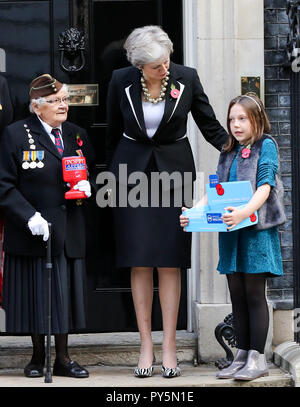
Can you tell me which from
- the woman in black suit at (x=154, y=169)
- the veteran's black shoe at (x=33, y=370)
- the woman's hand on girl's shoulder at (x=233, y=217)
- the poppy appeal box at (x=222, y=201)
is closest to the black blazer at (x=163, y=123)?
the woman in black suit at (x=154, y=169)

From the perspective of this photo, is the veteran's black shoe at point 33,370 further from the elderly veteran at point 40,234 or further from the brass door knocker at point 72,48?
the brass door knocker at point 72,48

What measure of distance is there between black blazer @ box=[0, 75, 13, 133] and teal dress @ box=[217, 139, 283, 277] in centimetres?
153

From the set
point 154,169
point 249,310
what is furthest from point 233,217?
point 154,169

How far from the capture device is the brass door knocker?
7.10 m

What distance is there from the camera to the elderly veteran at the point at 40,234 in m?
6.17

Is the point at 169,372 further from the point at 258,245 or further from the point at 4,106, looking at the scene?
the point at 4,106

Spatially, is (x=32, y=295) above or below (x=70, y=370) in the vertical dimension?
above

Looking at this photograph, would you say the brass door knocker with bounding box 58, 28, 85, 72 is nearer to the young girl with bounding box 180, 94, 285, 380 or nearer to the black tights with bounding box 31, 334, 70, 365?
the young girl with bounding box 180, 94, 285, 380

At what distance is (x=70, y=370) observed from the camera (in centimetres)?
629

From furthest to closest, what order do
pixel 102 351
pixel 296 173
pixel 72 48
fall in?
pixel 72 48 → pixel 102 351 → pixel 296 173

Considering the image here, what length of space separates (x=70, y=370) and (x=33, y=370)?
23cm

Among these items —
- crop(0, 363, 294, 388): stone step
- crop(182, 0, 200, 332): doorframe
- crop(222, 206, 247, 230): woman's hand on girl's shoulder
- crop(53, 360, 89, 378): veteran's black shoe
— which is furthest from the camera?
crop(182, 0, 200, 332): doorframe

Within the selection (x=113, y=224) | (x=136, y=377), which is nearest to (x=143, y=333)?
(x=136, y=377)

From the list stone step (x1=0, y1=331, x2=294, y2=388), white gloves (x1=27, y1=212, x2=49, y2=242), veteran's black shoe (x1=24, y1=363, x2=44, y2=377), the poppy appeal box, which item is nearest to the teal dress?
the poppy appeal box
